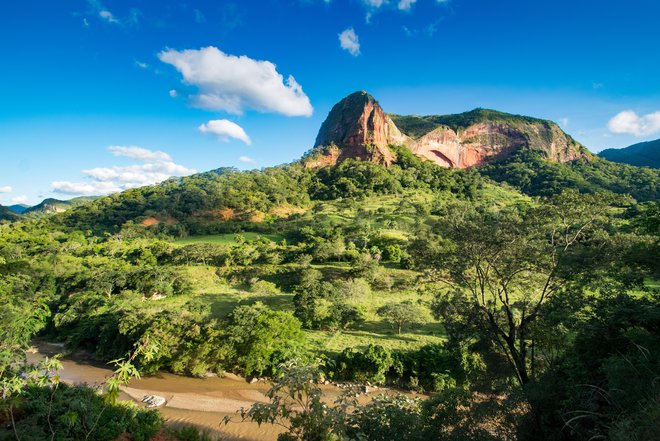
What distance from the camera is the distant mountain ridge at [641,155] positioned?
125875 mm

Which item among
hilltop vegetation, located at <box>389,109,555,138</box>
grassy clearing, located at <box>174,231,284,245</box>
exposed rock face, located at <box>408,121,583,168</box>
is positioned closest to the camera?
grassy clearing, located at <box>174,231,284,245</box>

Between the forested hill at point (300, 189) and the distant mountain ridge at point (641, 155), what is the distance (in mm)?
35065

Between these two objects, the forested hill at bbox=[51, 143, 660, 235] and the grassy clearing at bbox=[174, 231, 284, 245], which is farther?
the forested hill at bbox=[51, 143, 660, 235]

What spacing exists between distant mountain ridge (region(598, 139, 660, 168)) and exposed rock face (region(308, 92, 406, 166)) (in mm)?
99080

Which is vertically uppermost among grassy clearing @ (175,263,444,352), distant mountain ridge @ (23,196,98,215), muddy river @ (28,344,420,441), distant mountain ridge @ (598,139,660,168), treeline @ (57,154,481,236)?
distant mountain ridge @ (598,139,660,168)

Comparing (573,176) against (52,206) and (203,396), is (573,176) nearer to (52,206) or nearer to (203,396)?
(203,396)

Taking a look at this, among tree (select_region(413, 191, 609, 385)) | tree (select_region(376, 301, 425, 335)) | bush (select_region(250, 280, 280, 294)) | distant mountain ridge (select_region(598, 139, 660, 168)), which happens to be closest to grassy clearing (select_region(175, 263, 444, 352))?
bush (select_region(250, 280, 280, 294))

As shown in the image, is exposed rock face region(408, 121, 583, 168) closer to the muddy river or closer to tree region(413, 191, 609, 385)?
tree region(413, 191, 609, 385)

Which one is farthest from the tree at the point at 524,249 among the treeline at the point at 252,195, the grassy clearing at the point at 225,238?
the treeline at the point at 252,195

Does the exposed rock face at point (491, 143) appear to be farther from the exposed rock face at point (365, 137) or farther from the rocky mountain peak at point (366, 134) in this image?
the rocky mountain peak at point (366, 134)

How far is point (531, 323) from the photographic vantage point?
12.5 m

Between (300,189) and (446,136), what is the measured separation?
3109 inches

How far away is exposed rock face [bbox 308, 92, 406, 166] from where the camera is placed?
105931 millimetres

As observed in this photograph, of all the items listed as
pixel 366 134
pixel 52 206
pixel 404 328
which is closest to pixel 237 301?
pixel 404 328
